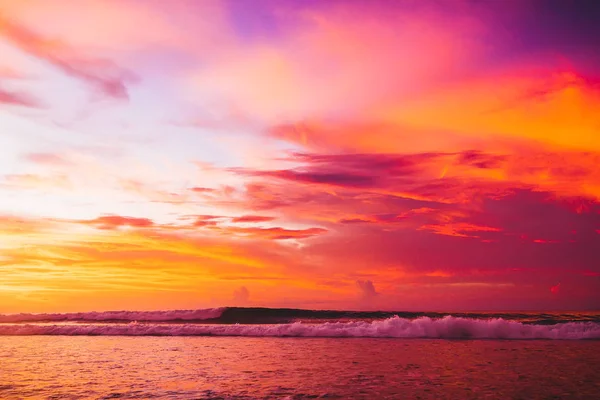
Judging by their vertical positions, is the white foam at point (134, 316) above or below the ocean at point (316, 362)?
above

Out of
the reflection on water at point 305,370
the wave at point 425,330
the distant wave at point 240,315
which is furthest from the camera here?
the distant wave at point 240,315

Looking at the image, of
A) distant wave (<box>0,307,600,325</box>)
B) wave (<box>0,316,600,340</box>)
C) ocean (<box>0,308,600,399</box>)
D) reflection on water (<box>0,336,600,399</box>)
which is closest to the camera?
reflection on water (<box>0,336,600,399</box>)

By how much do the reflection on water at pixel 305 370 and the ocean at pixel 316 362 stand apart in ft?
0.12

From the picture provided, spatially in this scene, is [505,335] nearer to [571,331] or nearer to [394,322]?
[571,331]

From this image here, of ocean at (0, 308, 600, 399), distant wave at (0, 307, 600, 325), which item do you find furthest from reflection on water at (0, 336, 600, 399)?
distant wave at (0, 307, 600, 325)

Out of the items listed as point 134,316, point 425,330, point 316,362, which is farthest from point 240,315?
point 316,362

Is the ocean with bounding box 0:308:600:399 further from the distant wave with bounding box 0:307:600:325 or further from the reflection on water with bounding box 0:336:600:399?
the distant wave with bounding box 0:307:600:325

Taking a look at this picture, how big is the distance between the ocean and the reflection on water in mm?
37

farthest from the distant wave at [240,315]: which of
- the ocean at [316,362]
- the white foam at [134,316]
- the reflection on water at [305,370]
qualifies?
the reflection on water at [305,370]

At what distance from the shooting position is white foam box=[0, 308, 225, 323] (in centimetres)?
4381

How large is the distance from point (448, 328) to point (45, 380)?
2214cm

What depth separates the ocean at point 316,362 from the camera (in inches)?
485

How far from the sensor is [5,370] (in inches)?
636

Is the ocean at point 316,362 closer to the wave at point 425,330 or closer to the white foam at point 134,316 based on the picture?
the wave at point 425,330
